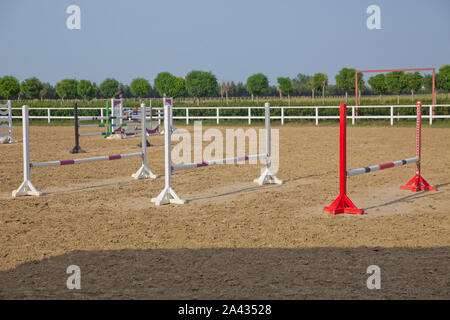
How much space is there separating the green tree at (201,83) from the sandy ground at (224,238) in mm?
103143

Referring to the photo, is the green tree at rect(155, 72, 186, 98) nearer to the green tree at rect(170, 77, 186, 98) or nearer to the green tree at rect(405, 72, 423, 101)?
the green tree at rect(170, 77, 186, 98)

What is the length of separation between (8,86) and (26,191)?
9217 centimetres

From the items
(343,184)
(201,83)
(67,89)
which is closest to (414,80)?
(201,83)

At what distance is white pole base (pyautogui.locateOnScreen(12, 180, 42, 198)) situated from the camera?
802cm

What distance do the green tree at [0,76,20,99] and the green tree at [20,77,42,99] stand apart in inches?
601

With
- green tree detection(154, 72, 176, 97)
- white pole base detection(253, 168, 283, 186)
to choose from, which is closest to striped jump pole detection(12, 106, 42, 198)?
white pole base detection(253, 168, 283, 186)

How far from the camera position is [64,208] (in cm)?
710

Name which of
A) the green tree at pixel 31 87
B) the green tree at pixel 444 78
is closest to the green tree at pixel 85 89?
the green tree at pixel 31 87

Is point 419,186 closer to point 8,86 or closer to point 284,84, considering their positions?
point 8,86

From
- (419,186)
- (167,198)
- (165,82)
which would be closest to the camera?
(167,198)

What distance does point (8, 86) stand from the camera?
301 ft

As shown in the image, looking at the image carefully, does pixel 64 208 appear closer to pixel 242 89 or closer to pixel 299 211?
pixel 299 211
